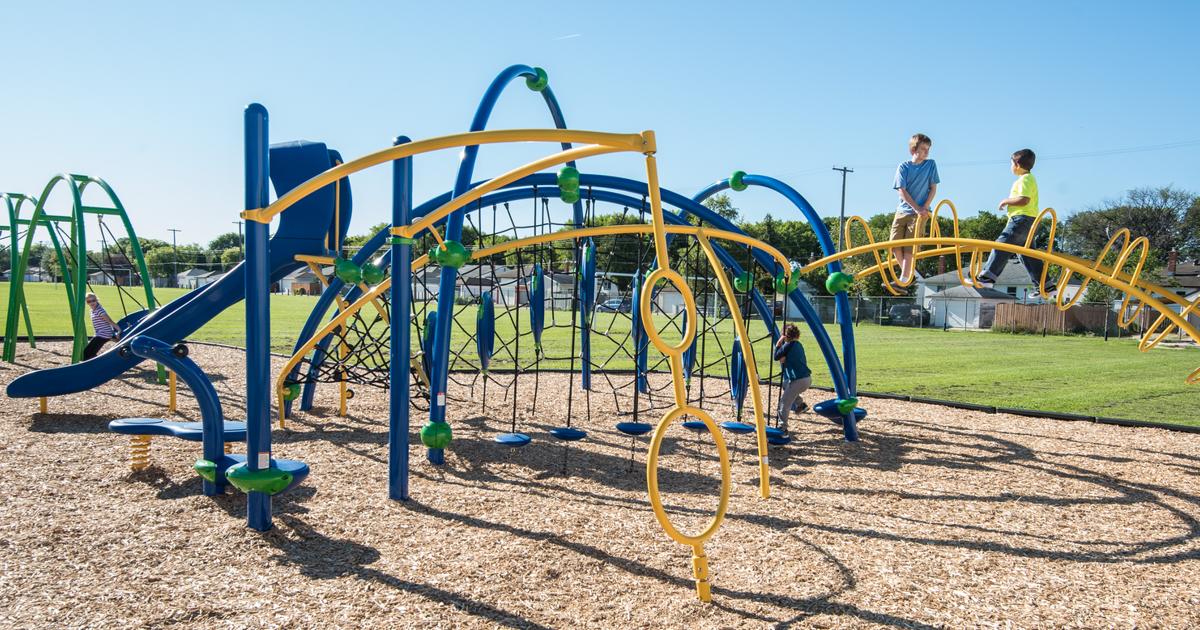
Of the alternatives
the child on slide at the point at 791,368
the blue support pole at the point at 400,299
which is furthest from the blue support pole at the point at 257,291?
the child on slide at the point at 791,368

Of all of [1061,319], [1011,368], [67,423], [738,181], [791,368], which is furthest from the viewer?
[1061,319]

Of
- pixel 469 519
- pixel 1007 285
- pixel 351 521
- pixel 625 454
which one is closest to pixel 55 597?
pixel 351 521

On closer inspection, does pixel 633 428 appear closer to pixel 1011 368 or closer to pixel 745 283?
pixel 745 283

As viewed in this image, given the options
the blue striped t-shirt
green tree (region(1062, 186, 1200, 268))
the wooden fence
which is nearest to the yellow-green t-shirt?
the blue striped t-shirt

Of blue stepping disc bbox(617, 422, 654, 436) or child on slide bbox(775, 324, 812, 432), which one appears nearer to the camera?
blue stepping disc bbox(617, 422, 654, 436)

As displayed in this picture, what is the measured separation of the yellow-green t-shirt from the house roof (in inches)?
1586

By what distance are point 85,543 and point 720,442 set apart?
12.9 ft

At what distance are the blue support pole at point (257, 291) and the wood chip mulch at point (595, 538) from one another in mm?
708

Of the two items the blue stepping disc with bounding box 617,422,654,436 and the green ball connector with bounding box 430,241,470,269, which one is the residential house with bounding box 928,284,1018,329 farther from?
the green ball connector with bounding box 430,241,470,269

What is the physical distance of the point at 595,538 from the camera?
4.80 meters

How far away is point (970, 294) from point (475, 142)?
53.9m

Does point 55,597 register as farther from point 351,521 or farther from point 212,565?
point 351,521

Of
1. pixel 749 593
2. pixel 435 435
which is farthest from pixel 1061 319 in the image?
pixel 749 593

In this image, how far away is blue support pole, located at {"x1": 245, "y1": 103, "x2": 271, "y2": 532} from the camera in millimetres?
4445
